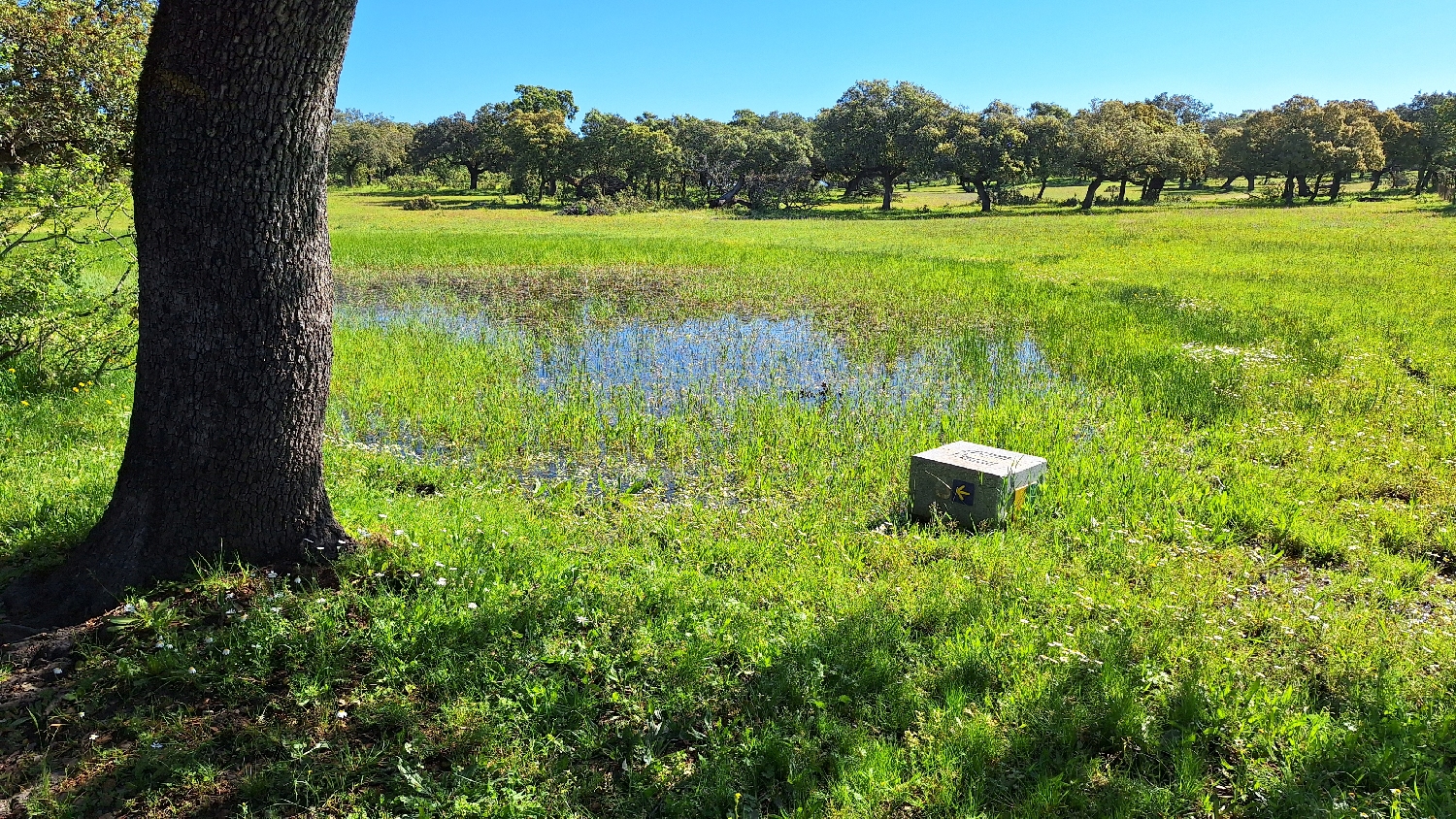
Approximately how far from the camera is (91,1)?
34.4 ft

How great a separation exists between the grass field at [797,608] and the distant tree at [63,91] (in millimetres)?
2567

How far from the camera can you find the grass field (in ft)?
9.79

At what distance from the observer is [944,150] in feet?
160

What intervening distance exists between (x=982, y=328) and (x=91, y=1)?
1351 centimetres

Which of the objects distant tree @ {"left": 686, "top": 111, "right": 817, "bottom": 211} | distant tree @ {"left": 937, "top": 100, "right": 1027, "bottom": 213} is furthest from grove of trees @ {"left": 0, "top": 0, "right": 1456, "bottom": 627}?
distant tree @ {"left": 686, "top": 111, "right": 817, "bottom": 211}

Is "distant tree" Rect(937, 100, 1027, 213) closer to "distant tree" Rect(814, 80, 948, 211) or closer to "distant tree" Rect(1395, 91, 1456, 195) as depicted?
"distant tree" Rect(814, 80, 948, 211)

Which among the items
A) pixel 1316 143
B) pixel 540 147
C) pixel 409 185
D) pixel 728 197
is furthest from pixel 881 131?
pixel 409 185

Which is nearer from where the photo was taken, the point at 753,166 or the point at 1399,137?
the point at 1399,137

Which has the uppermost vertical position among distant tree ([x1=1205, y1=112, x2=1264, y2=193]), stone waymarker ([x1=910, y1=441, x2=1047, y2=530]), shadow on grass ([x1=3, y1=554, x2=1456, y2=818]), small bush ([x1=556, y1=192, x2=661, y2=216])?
distant tree ([x1=1205, y1=112, x2=1264, y2=193])

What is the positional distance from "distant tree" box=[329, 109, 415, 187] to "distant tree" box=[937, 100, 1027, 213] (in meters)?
48.3

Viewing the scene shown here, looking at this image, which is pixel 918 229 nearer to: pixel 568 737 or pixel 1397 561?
pixel 1397 561

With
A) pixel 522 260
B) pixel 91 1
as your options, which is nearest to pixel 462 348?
pixel 91 1

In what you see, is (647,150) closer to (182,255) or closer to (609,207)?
(609,207)

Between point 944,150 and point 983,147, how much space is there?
2.44m
